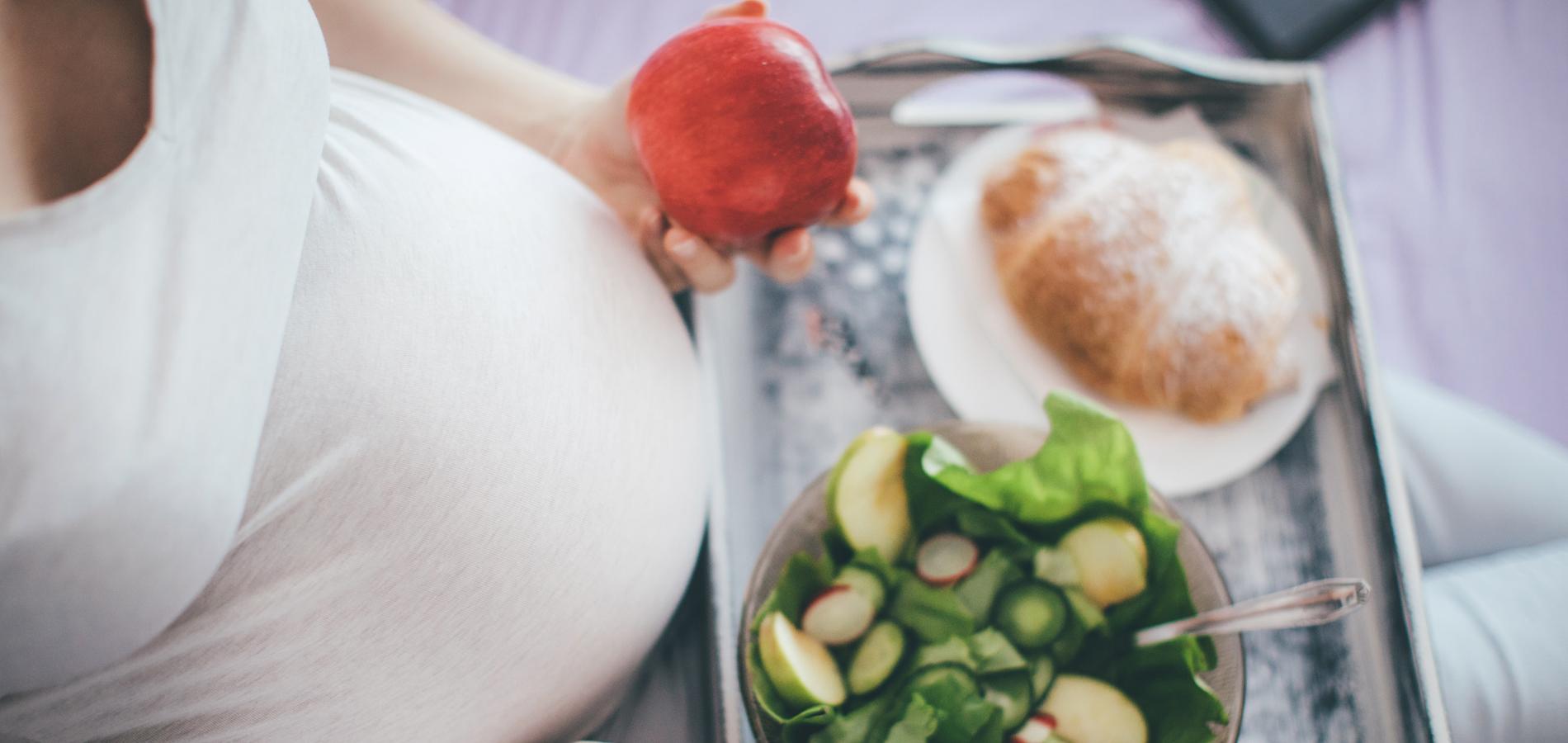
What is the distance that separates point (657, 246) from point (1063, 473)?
230 mm

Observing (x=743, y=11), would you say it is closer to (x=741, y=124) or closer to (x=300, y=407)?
(x=741, y=124)

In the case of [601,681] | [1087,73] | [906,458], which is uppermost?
[1087,73]

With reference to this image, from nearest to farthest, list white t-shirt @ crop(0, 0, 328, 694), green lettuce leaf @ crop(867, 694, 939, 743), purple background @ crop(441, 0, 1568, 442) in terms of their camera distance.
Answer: white t-shirt @ crop(0, 0, 328, 694)
green lettuce leaf @ crop(867, 694, 939, 743)
purple background @ crop(441, 0, 1568, 442)

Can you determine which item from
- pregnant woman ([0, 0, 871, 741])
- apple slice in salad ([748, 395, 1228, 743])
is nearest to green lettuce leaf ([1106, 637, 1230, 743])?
apple slice in salad ([748, 395, 1228, 743])

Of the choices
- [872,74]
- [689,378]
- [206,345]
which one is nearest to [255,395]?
[206,345]

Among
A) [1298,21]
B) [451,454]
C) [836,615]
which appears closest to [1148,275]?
[836,615]

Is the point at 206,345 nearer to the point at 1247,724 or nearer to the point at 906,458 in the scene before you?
the point at 906,458

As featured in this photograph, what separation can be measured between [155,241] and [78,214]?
2 centimetres

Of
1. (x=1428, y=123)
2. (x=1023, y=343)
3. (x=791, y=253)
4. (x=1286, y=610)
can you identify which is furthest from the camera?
(x=1428, y=123)

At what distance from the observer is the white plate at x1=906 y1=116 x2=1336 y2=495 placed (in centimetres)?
50

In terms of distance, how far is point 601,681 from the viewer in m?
0.36

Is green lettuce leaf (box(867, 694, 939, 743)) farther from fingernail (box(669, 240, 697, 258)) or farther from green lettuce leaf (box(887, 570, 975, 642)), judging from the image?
fingernail (box(669, 240, 697, 258))

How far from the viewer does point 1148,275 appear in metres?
0.50

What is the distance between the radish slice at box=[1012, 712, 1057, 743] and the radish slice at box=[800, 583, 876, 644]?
0.26ft
